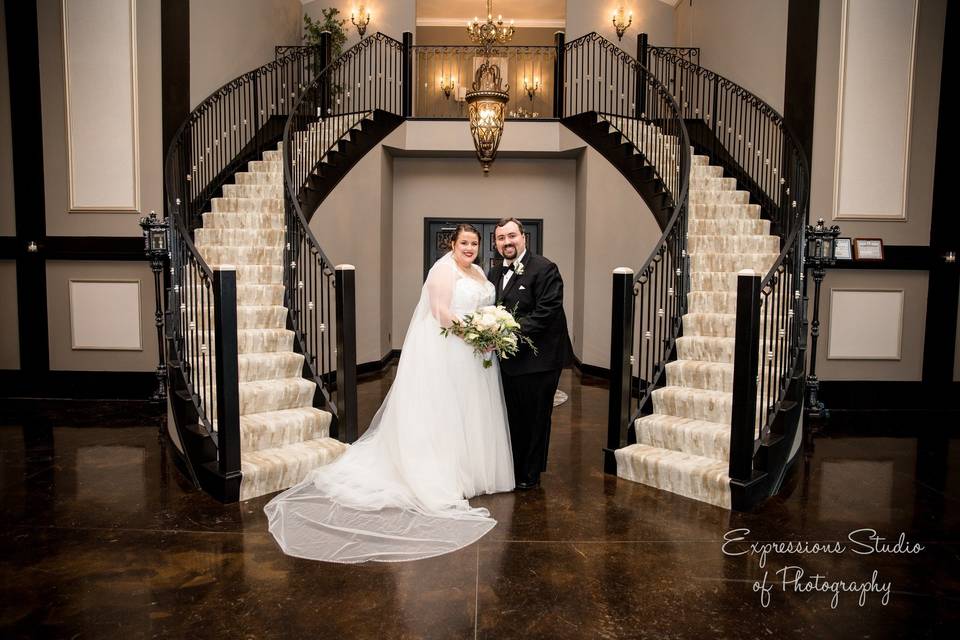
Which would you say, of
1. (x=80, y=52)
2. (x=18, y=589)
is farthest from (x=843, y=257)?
(x=80, y=52)

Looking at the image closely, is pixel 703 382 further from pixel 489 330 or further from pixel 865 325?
pixel 865 325

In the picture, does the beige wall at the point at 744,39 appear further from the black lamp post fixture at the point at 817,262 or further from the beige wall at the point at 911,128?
the black lamp post fixture at the point at 817,262

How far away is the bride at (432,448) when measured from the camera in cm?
358

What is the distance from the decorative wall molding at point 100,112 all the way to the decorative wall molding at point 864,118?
24.2ft

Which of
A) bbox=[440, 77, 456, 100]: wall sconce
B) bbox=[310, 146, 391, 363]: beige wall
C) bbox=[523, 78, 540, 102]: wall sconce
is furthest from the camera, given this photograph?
bbox=[523, 78, 540, 102]: wall sconce

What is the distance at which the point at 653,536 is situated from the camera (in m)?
3.49

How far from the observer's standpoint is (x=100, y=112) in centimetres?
681

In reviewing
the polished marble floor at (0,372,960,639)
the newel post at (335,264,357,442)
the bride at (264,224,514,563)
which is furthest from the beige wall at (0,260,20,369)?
the bride at (264,224,514,563)

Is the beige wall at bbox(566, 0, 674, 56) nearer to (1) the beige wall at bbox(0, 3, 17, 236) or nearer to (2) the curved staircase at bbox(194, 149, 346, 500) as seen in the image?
(2) the curved staircase at bbox(194, 149, 346, 500)

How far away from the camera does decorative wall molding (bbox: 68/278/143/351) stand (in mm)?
6938

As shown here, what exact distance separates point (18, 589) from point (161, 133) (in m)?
5.34

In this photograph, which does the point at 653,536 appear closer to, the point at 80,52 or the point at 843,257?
the point at 843,257

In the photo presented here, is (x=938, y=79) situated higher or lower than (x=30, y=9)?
lower

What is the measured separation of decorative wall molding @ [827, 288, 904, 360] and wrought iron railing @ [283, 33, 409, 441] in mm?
5167
